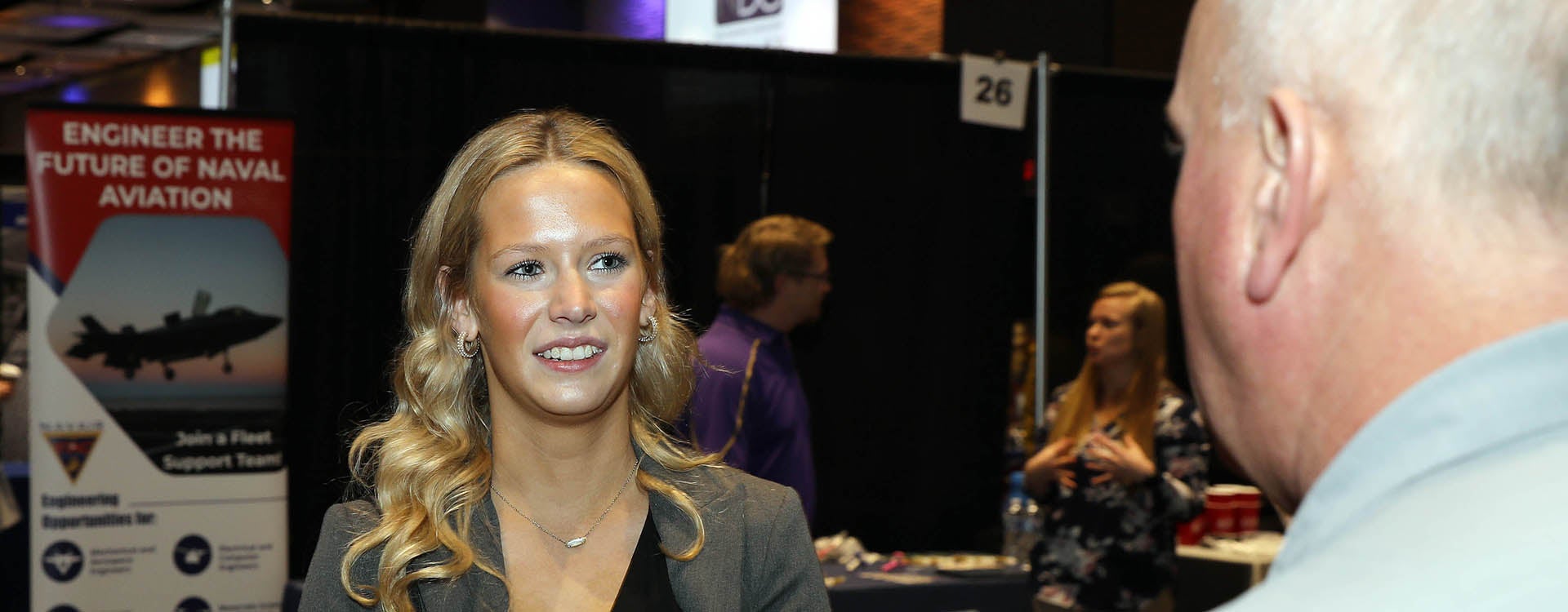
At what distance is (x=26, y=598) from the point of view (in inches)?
224

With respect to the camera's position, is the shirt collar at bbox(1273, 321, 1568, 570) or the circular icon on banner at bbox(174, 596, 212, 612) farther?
the circular icon on banner at bbox(174, 596, 212, 612)

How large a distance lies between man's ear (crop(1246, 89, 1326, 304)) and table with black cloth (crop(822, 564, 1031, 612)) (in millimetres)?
3448

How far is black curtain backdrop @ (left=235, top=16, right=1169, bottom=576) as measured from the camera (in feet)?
17.3

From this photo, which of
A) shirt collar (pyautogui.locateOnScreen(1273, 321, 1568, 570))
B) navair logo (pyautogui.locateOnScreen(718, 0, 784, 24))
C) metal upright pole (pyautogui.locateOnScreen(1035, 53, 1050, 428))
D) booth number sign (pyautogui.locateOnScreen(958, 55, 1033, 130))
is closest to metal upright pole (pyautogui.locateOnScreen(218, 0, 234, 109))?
booth number sign (pyautogui.locateOnScreen(958, 55, 1033, 130))

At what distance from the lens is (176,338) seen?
4410 mm

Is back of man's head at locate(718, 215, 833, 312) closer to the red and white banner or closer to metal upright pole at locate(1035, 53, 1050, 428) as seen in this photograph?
the red and white banner

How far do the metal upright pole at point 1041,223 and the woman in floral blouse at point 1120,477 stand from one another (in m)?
1.56

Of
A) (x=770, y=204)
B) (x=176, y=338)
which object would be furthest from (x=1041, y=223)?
(x=176, y=338)

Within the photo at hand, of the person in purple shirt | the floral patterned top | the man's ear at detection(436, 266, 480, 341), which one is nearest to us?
the man's ear at detection(436, 266, 480, 341)

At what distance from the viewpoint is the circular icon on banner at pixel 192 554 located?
4.38 metres

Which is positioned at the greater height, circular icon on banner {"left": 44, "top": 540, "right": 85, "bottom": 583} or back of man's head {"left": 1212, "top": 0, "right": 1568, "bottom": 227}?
back of man's head {"left": 1212, "top": 0, "right": 1568, "bottom": 227}

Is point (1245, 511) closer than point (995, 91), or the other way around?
point (995, 91)

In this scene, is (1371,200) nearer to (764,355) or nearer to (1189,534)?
(764,355)

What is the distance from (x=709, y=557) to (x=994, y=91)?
446 cm
